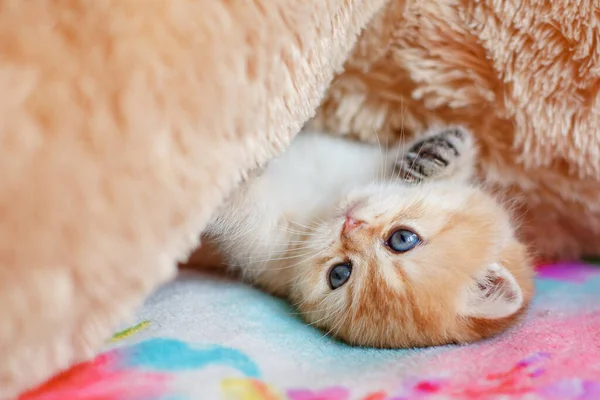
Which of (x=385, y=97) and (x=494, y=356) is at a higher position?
(x=385, y=97)

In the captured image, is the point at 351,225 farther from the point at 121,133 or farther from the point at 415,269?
the point at 121,133

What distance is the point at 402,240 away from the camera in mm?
972

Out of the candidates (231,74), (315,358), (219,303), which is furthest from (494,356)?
(231,74)

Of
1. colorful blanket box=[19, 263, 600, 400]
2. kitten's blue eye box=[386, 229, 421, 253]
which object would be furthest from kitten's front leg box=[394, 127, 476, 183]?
colorful blanket box=[19, 263, 600, 400]

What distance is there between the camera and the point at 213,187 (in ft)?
2.01

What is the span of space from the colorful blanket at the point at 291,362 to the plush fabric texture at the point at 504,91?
23cm

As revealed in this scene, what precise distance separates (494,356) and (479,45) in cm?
49

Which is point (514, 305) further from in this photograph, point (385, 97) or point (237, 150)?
point (237, 150)

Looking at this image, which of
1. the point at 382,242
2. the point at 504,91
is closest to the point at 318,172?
the point at 382,242

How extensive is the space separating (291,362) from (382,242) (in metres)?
0.30

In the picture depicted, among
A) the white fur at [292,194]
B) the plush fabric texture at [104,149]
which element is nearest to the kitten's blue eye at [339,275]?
the white fur at [292,194]

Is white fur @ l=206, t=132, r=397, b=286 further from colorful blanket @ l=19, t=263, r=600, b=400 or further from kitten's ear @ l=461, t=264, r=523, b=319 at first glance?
kitten's ear @ l=461, t=264, r=523, b=319

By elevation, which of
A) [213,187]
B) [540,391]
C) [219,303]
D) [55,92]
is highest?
[55,92]

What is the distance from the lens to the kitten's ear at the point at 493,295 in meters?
0.91
